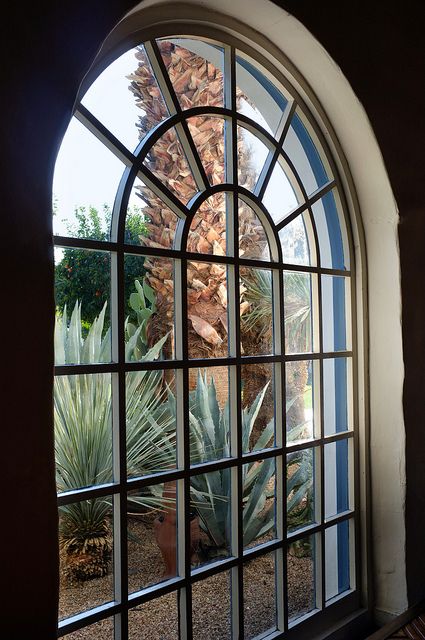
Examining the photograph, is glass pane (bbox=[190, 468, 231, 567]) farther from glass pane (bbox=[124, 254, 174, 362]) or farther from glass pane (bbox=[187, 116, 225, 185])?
glass pane (bbox=[187, 116, 225, 185])

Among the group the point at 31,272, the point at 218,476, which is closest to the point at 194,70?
the point at 31,272

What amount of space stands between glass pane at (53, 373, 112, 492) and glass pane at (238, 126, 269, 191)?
0.79 metres

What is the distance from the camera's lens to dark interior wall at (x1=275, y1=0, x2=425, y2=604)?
7.28ft

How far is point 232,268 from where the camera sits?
6.20ft

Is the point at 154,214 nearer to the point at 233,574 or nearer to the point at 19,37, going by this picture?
the point at 19,37

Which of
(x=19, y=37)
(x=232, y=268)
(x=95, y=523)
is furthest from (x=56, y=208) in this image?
(x=95, y=523)

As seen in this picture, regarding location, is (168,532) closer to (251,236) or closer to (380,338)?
(251,236)

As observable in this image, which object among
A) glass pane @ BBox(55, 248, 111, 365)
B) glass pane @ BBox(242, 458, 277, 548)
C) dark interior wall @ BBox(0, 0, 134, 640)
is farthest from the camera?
glass pane @ BBox(242, 458, 277, 548)

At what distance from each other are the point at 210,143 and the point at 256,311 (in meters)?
0.52

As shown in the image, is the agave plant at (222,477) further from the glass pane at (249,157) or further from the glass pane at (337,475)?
the glass pane at (249,157)

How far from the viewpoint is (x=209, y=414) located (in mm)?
1847

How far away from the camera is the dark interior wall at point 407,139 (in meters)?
2.22

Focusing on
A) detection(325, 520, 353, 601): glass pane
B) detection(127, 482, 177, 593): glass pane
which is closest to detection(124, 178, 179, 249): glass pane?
detection(127, 482, 177, 593): glass pane

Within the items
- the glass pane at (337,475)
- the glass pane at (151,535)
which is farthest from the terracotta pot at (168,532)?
the glass pane at (337,475)
